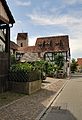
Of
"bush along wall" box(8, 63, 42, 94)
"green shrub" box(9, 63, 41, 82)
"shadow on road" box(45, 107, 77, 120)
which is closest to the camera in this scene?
"shadow on road" box(45, 107, 77, 120)

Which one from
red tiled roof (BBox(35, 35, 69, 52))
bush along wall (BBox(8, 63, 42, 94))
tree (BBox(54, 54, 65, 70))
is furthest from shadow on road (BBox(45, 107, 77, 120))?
red tiled roof (BBox(35, 35, 69, 52))

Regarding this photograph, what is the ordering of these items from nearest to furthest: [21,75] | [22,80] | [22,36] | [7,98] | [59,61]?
[7,98] < [22,80] < [21,75] < [59,61] < [22,36]

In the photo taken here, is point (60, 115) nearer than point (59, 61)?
Yes

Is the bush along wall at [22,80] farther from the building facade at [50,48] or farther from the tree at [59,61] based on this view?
the building facade at [50,48]

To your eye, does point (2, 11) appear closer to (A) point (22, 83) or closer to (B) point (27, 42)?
(A) point (22, 83)

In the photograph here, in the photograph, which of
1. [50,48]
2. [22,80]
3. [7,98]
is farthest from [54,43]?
[7,98]

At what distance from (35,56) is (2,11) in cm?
4917

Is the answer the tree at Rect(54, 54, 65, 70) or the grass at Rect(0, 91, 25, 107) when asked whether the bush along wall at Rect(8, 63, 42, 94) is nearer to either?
the grass at Rect(0, 91, 25, 107)

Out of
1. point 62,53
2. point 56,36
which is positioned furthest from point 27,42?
point 62,53

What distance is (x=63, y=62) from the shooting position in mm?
61750

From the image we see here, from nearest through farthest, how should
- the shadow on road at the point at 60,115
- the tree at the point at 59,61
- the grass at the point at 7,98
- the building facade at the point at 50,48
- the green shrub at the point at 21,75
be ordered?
the shadow on road at the point at 60,115 < the grass at the point at 7,98 < the green shrub at the point at 21,75 < the tree at the point at 59,61 < the building facade at the point at 50,48

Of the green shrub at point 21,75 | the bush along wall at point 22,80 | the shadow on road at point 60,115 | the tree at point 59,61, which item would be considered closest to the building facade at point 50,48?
the tree at point 59,61

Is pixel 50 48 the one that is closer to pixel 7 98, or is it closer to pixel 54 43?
pixel 54 43

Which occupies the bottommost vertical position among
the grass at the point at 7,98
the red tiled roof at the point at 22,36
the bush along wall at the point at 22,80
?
the grass at the point at 7,98
